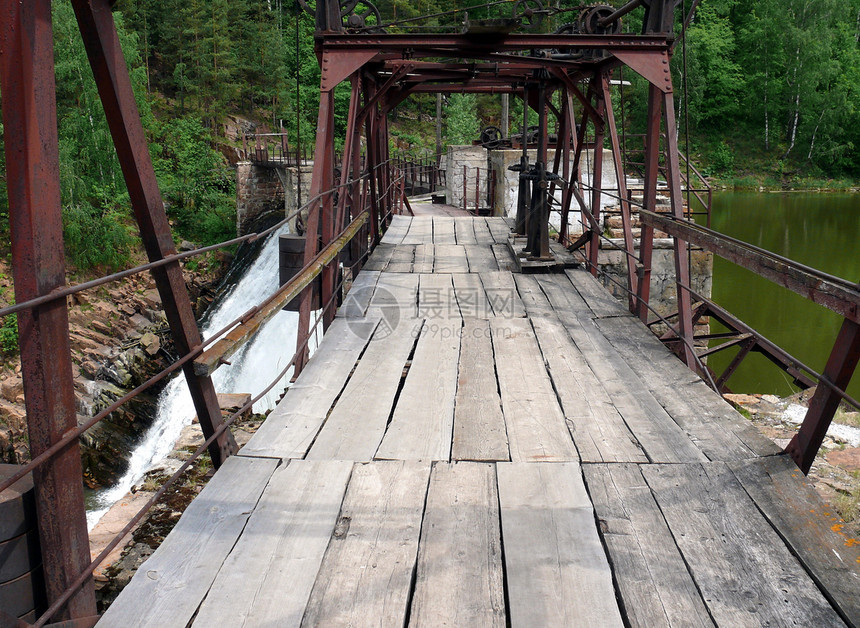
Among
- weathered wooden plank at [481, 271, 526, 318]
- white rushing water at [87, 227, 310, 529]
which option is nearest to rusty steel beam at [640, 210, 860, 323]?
weathered wooden plank at [481, 271, 526, 318]

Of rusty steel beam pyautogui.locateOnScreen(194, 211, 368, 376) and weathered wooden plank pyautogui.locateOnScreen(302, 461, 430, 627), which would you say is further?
rusty steel beam pyautogui.locateOnScreen(194, 211, 368, 376)

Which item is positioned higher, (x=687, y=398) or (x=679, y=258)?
(x=679, y=258)

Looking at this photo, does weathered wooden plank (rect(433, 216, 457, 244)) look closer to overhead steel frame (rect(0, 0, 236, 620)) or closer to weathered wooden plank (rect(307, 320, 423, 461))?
weathered wooden plank (rect(307, 320, 423, 461))

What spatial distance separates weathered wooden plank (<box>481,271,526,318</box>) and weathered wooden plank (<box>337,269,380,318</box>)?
111 centimetres

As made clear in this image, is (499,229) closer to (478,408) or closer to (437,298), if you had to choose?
(437,298)

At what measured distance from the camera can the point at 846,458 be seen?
13.0ft

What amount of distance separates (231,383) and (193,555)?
12.8m

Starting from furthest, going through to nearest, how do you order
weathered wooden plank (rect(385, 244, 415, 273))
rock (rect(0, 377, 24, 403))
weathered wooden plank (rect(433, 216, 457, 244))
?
rock (rect(0, 377, 24, 403)) < weathered wooden plank (rect(433, 216, 457, 244)) < weathered wooden plank (rect(385, 244, 415, 273))

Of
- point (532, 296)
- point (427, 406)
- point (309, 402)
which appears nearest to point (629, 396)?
point (427, 406)

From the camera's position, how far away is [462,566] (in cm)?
235

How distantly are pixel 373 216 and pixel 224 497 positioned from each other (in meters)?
6.29

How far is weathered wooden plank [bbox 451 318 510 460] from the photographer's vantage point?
323 centimetres

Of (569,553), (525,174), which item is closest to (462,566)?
(569,553)

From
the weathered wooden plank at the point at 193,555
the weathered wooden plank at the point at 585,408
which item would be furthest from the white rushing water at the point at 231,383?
the weathered wooden plank at the point at 193,555
